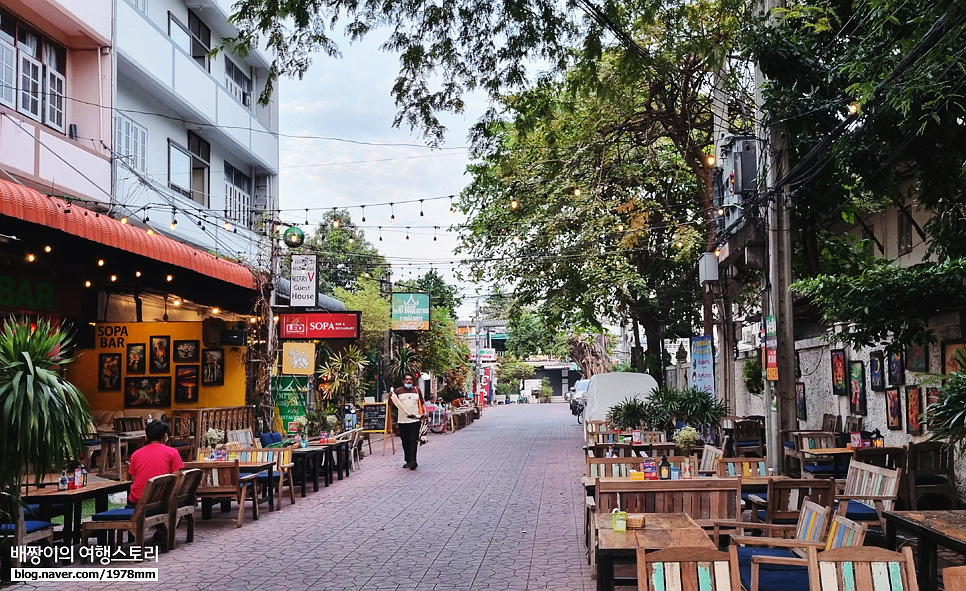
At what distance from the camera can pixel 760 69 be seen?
12.3 m

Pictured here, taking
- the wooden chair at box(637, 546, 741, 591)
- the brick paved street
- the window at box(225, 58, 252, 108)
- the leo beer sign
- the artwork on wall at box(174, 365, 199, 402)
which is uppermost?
Answer: the window at box(225, 58, 252, 108)

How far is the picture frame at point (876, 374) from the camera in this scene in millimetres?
15188

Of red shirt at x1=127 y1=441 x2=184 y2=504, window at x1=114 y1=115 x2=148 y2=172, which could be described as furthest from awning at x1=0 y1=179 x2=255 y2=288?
red shirt at x1=127 y1=441 x2=184 y2=504

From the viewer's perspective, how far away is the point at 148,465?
377 inches

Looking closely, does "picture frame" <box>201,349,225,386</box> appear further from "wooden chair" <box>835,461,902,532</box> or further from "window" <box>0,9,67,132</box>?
"wooden chair" <box>835,461,902,532</box>

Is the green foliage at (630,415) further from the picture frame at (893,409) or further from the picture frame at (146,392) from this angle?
the picture frame at (146,392)

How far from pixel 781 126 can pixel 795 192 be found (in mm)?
1016

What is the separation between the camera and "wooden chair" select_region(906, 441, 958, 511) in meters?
10.6

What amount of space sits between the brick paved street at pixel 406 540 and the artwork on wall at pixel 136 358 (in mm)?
7054

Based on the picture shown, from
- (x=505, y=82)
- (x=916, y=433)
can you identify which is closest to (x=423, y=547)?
(x=505, y=82)

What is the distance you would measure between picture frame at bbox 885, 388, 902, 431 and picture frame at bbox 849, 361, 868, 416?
4.47 feet

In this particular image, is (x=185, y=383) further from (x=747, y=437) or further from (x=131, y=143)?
(x=747, y=437)

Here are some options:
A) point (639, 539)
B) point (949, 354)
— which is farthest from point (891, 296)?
point (639, 539)

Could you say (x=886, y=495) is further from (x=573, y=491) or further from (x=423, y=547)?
(x=573, y=491)
